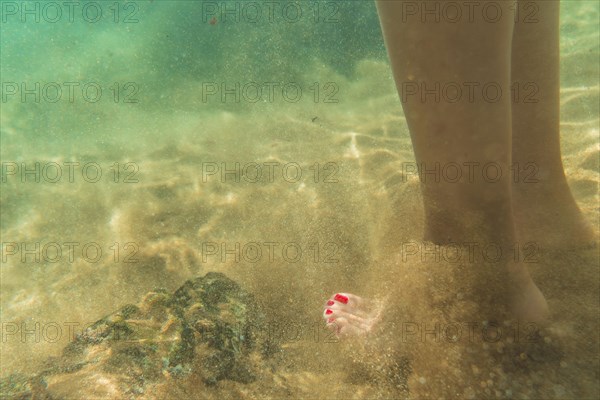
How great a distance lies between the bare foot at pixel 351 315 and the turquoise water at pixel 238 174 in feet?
0.42

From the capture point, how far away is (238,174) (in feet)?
15.3

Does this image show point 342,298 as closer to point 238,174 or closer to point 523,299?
point 523,299

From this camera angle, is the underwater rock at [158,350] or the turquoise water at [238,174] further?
the turquoise water at [238,174]

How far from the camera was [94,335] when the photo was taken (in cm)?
188

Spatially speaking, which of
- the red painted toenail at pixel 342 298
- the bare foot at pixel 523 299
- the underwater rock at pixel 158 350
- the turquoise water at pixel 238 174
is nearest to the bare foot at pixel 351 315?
the red painted toenail at pixel 342 298

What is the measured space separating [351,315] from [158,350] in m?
1.10

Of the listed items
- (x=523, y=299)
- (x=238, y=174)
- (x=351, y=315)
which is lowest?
(x=351, y=315)

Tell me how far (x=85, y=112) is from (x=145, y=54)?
2.23 m

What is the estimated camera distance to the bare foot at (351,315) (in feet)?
6.89

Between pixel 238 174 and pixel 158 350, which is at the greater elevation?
pixel 238 174

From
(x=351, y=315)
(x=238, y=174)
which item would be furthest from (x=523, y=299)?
(x=238, y=174)

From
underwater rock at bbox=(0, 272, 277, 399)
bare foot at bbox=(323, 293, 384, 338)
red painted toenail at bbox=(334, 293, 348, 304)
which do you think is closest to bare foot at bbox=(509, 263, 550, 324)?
bare foot at bbox=(323, 293, 384, 338)

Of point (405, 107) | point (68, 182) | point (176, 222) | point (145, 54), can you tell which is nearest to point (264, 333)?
point (405, 107)

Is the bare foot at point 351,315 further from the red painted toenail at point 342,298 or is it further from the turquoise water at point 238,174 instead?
the turquoise water at point 238,174
